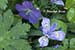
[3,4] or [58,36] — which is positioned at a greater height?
[3,4]

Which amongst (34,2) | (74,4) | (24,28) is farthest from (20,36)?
(74,4)

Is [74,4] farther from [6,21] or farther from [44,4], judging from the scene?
[6,21]

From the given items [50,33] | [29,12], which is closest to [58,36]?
[50,33]

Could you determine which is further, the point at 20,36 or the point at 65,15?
the point at 65,15

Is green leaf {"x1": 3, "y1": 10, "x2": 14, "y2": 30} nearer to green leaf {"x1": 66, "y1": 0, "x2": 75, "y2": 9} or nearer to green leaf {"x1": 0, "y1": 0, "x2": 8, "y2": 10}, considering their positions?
green leaf {"x1": 0, "y1": 0, "x2": 8, "y2": 10}

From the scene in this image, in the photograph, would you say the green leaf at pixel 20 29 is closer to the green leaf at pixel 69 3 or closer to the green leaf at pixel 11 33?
the green leaf at pixel 11 33

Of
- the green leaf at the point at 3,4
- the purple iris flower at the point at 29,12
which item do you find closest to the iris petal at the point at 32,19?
the purple iris flower at the point at 29,12

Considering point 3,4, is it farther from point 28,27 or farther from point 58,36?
point 58,36

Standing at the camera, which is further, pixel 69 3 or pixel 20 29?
pixel 69 3
